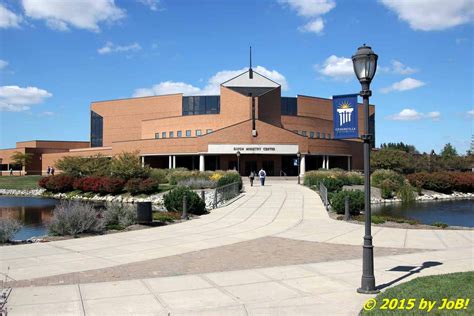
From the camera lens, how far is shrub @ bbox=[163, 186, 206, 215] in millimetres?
18719

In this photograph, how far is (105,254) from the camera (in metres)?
9.98

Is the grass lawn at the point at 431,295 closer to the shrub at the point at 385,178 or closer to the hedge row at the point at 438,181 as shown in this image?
the shrub at the point at 385,178

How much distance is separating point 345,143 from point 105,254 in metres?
64.5

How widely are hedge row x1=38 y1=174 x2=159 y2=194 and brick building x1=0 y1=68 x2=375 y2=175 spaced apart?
53.2 ft

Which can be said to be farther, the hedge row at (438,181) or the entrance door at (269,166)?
the entrance door at (269,166)

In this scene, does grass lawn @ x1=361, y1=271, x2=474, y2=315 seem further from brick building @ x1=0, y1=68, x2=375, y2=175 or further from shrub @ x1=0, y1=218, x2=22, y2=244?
brick building @ x1=0, y1=68, x2=375, y2=175

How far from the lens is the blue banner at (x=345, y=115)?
847 cm

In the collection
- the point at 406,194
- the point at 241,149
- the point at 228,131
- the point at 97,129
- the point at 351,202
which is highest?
the point at 97,129

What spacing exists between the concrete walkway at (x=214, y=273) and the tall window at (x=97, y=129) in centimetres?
8187

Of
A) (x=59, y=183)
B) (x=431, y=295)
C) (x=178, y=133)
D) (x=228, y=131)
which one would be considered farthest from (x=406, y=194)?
(x=178, y=133)

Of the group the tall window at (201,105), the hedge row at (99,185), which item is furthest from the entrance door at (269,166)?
the hedge row at (99,185)

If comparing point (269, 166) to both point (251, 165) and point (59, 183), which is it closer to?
point (251, 165)

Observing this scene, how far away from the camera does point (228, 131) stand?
6303 cm

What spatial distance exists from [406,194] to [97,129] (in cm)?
7028
